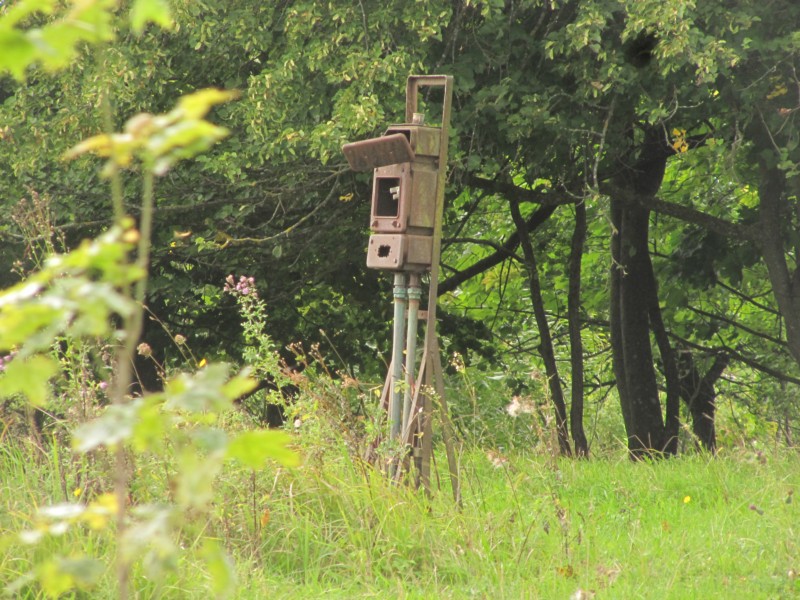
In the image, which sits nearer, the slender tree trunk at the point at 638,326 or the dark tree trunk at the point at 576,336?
the dark tree trunk at the point at 576,336

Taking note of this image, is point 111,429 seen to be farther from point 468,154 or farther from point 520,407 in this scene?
point 468,154

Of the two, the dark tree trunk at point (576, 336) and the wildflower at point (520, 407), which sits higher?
the dark tree trunk at point (576, 336)

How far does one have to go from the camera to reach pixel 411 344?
556 cm

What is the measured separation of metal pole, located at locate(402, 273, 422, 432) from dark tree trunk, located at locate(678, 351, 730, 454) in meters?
7.73

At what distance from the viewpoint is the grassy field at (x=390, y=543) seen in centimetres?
412

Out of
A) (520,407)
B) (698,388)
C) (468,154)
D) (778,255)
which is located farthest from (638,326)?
(520,407)

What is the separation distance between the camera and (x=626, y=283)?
10.8 m

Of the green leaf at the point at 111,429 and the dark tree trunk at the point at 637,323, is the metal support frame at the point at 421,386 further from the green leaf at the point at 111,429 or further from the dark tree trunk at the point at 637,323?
the dark tree trunk at the point at 637,323

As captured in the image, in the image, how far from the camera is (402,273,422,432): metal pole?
5.43m

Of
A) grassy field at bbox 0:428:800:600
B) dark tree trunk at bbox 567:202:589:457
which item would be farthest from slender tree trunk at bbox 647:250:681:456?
grassy field at bbox 0:428:800:600

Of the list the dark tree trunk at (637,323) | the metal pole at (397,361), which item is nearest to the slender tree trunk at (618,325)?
the dark tree trunk at (637,323)

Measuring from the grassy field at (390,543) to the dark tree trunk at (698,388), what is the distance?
7397 mm

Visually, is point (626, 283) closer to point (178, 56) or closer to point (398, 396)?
point (178, 56)

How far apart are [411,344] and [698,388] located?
26.1 feet
